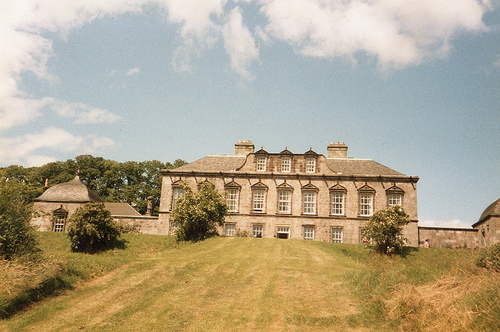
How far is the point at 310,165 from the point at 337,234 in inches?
300

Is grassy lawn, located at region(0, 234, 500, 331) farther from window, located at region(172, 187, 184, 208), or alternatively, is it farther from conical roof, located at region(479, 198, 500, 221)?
conical roof, located at region(479, 198, 500, 221)

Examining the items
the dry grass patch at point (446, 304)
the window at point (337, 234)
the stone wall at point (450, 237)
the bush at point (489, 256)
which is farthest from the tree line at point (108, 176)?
the dry grass patch at point (446, 304)

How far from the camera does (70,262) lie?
1966cm

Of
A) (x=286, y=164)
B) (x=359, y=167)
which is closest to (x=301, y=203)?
(x=286, y=164)

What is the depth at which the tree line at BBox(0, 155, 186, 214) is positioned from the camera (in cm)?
6931

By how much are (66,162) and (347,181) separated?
2170 inches

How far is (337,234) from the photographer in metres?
38.1

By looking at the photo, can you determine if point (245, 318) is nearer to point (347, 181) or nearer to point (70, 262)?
point (70, 262)

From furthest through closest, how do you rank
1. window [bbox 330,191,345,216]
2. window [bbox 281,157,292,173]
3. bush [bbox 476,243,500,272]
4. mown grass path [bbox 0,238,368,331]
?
window [bbox 281,157,292,173]
window [bbox 330,191,345,216]
bush [bbox 476,243,500,272]
mown grass path [bbox 0,238,368,331]

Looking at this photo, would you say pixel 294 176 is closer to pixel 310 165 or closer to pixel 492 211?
pixel 310 165

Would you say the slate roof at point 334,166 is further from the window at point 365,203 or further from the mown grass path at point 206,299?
the mown grass path at point 206,299

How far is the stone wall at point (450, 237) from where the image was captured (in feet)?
119

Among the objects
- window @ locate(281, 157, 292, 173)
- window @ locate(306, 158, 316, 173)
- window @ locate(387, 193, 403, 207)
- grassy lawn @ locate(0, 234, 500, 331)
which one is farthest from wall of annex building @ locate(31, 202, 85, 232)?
window @ locate(387, 193, 403, 207)

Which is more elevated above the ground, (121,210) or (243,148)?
(243,148)
